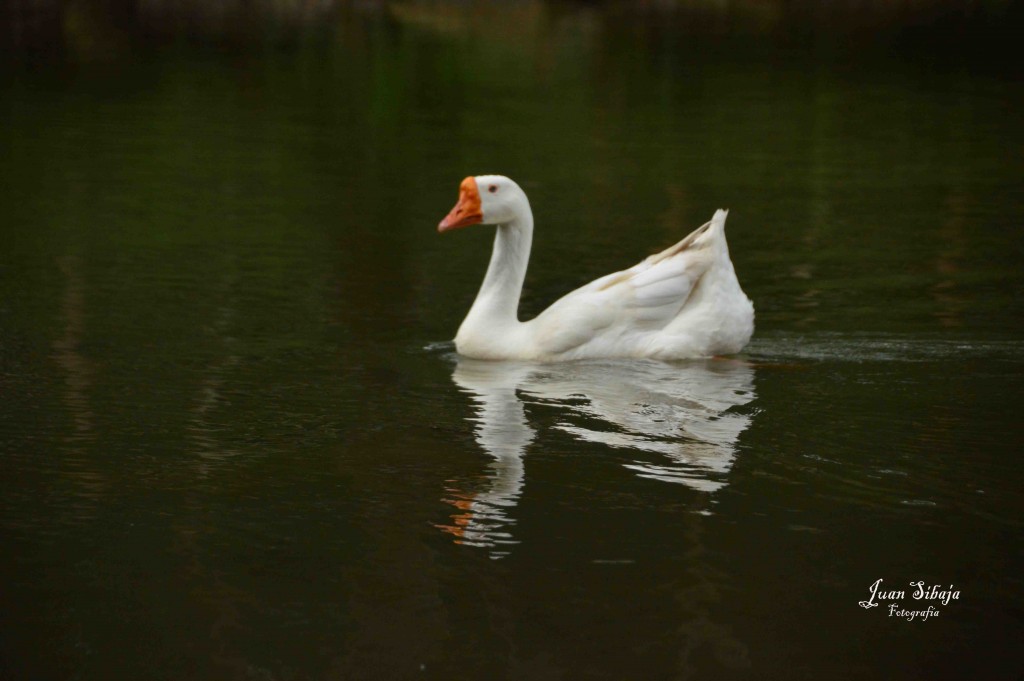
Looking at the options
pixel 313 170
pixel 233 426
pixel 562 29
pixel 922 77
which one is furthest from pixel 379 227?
pixel 562 29

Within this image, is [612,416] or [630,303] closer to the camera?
[612,416]

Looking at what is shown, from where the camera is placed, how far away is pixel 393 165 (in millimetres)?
20922

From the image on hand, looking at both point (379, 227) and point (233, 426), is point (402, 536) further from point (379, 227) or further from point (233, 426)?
point (379, 227)

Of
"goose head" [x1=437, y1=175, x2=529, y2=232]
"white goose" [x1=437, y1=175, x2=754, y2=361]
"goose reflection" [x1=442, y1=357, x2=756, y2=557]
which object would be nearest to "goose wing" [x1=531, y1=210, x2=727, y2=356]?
"white goose" [x1=437, y1=175, x2=754, y2=361]

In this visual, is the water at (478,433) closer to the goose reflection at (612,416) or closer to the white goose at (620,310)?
the goose reflection at (612,416)

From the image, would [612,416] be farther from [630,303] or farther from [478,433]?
[630,303]

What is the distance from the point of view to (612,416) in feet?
30.0

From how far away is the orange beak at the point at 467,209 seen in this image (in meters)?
10.8

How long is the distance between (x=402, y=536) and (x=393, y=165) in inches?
559

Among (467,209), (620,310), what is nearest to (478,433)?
(620,310)

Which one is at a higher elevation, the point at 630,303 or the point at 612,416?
the point at 630,303

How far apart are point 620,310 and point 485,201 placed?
1185 mm

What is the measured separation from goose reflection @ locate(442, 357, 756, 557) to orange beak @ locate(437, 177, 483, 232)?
3.10 ft

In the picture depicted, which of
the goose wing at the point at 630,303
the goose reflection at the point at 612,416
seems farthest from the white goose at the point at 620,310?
the goose reflection at the point at 612,416
